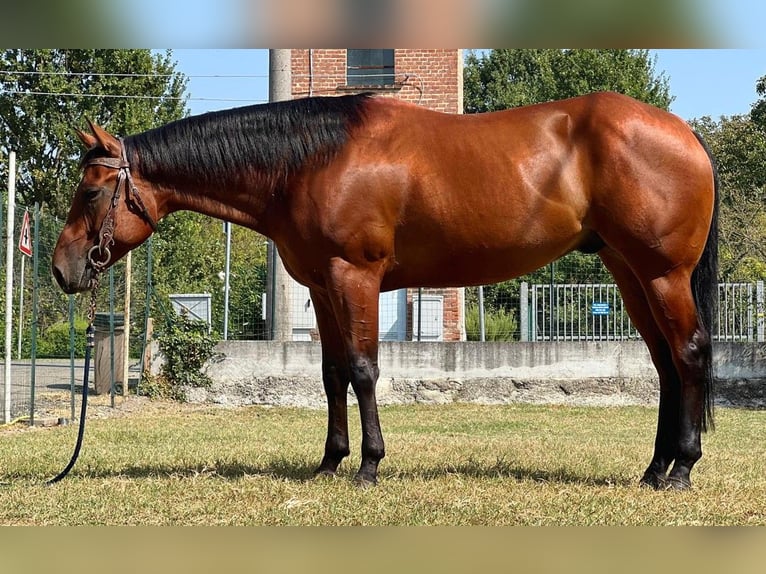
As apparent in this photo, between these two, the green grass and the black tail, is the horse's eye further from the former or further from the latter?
the black tail

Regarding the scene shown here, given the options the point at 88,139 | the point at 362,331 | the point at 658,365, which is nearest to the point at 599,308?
the point at 658,365

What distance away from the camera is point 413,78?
19.2 m

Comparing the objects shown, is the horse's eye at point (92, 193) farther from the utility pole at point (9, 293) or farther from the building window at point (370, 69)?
the building window at point (370, 69)

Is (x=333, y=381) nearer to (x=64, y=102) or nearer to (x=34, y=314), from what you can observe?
(x=34, y=314)

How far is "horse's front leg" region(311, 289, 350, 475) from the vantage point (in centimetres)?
647

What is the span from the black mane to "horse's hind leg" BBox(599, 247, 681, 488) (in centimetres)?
214

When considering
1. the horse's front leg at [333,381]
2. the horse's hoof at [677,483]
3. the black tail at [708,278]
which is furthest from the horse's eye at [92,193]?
the horse's hoof at [677,483]

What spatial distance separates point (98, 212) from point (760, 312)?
1254cm

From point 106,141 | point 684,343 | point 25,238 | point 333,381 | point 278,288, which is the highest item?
point 106,141

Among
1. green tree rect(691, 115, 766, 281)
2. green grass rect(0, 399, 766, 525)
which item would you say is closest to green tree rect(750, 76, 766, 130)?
green tree rect(691, 115, 766, 281)

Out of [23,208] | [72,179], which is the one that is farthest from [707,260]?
[72,179]

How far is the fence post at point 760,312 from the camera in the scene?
602 inches

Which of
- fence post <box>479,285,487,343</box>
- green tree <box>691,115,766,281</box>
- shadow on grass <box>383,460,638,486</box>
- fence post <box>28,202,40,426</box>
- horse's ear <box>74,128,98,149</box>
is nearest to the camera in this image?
horse's ear <box>74,128,98,149</box>

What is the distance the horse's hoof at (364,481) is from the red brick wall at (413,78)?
12792mm
